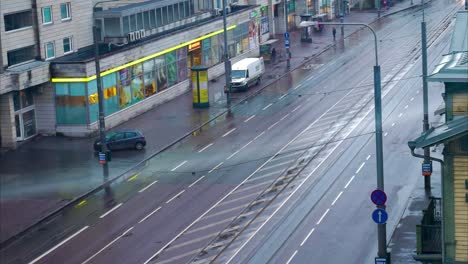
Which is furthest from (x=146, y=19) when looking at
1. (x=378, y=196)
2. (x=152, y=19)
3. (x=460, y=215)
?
(x=460, y=215)

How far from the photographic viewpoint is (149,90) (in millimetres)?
74188

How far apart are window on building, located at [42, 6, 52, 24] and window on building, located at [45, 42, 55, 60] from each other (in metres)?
1.42

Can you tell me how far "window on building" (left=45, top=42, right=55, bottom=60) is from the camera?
6688 centimetres

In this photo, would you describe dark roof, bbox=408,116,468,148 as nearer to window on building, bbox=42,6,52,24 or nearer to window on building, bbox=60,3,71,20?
window on building, bbox=42,6,52,24

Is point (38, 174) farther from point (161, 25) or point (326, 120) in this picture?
point (161, 25)

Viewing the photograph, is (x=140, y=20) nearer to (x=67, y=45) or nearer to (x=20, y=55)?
(x=67, y=45)

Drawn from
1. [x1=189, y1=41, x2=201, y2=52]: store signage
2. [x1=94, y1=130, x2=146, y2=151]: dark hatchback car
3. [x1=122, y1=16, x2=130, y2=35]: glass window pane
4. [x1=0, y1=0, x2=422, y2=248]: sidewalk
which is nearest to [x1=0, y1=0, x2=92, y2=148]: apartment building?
[x1=0, y1=0, x2=422, y2=248]: sidewalk

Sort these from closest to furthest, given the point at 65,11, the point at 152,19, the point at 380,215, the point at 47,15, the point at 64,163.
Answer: the point at 380,215 < the point at 64,163 < the point at 47,15 < the point at 65,11 < the point at 152,19

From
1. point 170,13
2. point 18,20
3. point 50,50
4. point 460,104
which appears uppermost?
point 18,20

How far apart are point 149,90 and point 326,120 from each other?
45.9 feet

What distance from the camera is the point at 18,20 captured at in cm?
6444

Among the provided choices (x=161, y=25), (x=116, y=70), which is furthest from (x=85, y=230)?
(x=161, y=25)

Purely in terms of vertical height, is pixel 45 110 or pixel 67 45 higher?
pixel 67 45

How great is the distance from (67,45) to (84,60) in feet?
16.4
